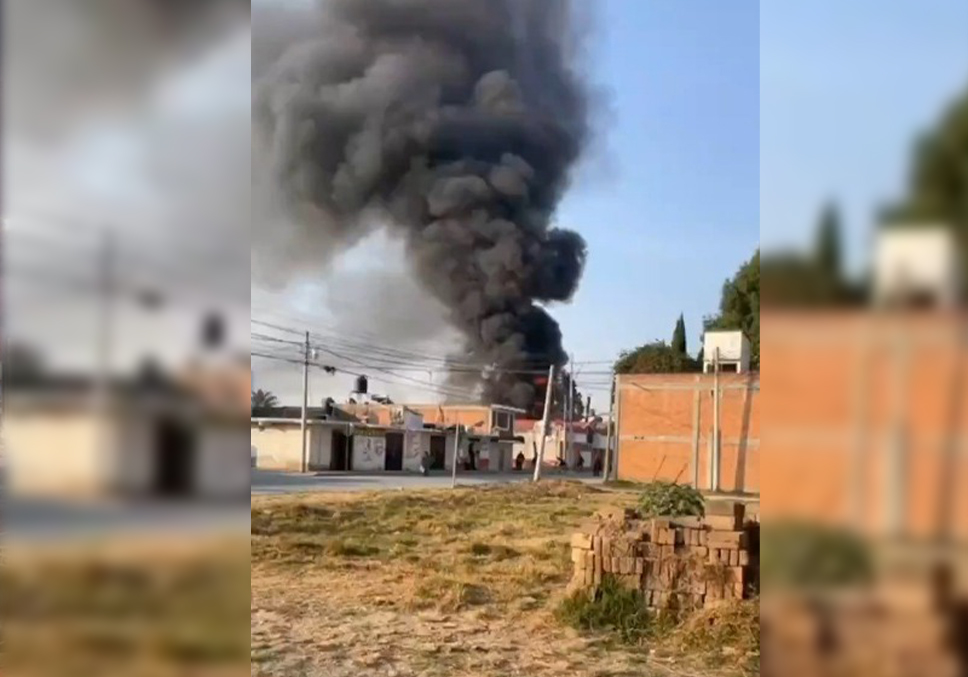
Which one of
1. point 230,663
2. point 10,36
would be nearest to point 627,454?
point 230,663

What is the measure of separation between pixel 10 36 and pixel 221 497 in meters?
0.62

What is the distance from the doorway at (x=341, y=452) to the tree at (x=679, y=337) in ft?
11.2

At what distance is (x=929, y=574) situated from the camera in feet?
2.53

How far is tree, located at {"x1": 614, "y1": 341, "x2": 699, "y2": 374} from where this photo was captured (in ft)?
9.72

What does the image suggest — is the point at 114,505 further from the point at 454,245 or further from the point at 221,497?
the point at 454,245

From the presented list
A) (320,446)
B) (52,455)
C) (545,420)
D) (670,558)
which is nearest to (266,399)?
(52,455)

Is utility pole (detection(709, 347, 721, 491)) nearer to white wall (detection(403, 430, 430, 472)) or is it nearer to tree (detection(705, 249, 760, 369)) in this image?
tree (detection(705, 249, 760, 369))

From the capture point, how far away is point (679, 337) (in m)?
2.84

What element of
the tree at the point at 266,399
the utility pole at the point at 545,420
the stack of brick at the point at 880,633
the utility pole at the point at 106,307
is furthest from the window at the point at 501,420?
the stack of brick at the point at 880,633

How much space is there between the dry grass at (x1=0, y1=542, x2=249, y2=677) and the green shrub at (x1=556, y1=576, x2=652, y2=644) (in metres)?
2.58

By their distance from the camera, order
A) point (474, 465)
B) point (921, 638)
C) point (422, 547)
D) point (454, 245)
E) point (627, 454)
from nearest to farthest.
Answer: point (921, 638), point (454, 245), point (627, 454), point (422, 547), point (474, 465)

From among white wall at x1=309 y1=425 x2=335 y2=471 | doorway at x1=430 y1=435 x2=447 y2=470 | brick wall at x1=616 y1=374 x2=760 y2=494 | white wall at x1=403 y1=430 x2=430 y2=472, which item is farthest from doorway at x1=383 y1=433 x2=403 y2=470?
brick wall at x1=616 y1=374 x2=760 y2=494

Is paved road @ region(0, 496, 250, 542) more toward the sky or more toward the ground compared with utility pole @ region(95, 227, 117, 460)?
more toward the ground

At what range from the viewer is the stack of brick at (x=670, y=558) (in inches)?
124
